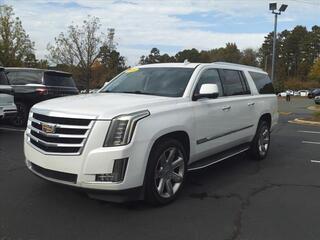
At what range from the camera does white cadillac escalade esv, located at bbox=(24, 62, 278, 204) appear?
4.53 meters

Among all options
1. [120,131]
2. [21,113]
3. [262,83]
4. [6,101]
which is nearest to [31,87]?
[21,113]

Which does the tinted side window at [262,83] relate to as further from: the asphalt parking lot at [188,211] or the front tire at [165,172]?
the front tire at [165,172]

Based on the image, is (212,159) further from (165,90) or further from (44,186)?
(44,186)

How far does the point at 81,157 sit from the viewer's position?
4.53 meters

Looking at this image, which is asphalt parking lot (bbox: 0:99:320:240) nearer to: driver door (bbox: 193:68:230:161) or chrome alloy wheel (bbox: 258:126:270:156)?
driver door (bbox: 193:68:230:161)

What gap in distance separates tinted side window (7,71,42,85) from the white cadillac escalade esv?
21.6 feet

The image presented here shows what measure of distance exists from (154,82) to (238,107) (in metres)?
1.62

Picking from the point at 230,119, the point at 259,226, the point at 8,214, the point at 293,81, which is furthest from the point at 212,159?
the point at 293,81

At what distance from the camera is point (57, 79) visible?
13055 millimetres

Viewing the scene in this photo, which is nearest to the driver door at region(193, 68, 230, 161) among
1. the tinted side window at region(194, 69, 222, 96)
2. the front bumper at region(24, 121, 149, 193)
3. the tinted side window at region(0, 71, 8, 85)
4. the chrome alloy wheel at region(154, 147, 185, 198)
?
the tinted side window at region(194, 69, 222, 96)

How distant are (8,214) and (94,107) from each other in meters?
1.55

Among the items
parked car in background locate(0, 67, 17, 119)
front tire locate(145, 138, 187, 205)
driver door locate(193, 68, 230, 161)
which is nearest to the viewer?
front tire locate(145, 138, 187, 205)

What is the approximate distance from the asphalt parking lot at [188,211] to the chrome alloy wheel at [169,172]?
0.67 feet

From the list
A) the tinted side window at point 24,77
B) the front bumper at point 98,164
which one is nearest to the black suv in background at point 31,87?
the tinted side window at point 24,77
